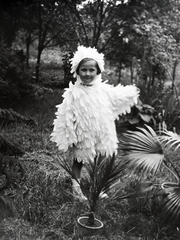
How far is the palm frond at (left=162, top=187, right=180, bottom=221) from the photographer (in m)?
2.77

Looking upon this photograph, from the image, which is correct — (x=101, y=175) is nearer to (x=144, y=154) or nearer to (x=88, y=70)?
(x=144, y=154)

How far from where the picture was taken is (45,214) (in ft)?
10.5

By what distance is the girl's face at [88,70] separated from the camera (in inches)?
137

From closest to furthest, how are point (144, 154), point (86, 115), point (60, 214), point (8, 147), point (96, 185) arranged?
point (8, 147), point (96, 185), point (144, 154), point (60, 214), point (86, 115)

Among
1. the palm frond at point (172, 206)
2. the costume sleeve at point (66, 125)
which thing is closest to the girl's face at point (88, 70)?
the costume sleeve at point (66, 125)

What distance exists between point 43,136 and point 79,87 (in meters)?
2.45

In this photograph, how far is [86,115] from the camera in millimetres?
3482

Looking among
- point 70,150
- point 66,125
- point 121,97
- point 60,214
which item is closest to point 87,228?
point 60,214

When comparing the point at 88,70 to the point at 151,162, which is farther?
the point at 88,70

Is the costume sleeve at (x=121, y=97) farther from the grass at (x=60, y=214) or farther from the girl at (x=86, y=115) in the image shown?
the grass at (x=60, y=214)

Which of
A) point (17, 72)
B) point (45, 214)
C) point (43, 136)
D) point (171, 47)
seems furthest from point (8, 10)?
point (45, 214)

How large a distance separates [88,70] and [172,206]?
5.25 ft

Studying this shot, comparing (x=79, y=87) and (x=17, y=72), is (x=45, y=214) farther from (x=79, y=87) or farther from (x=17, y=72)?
(x=17, y=72)

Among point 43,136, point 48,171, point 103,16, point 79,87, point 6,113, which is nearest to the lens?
point 6,113
